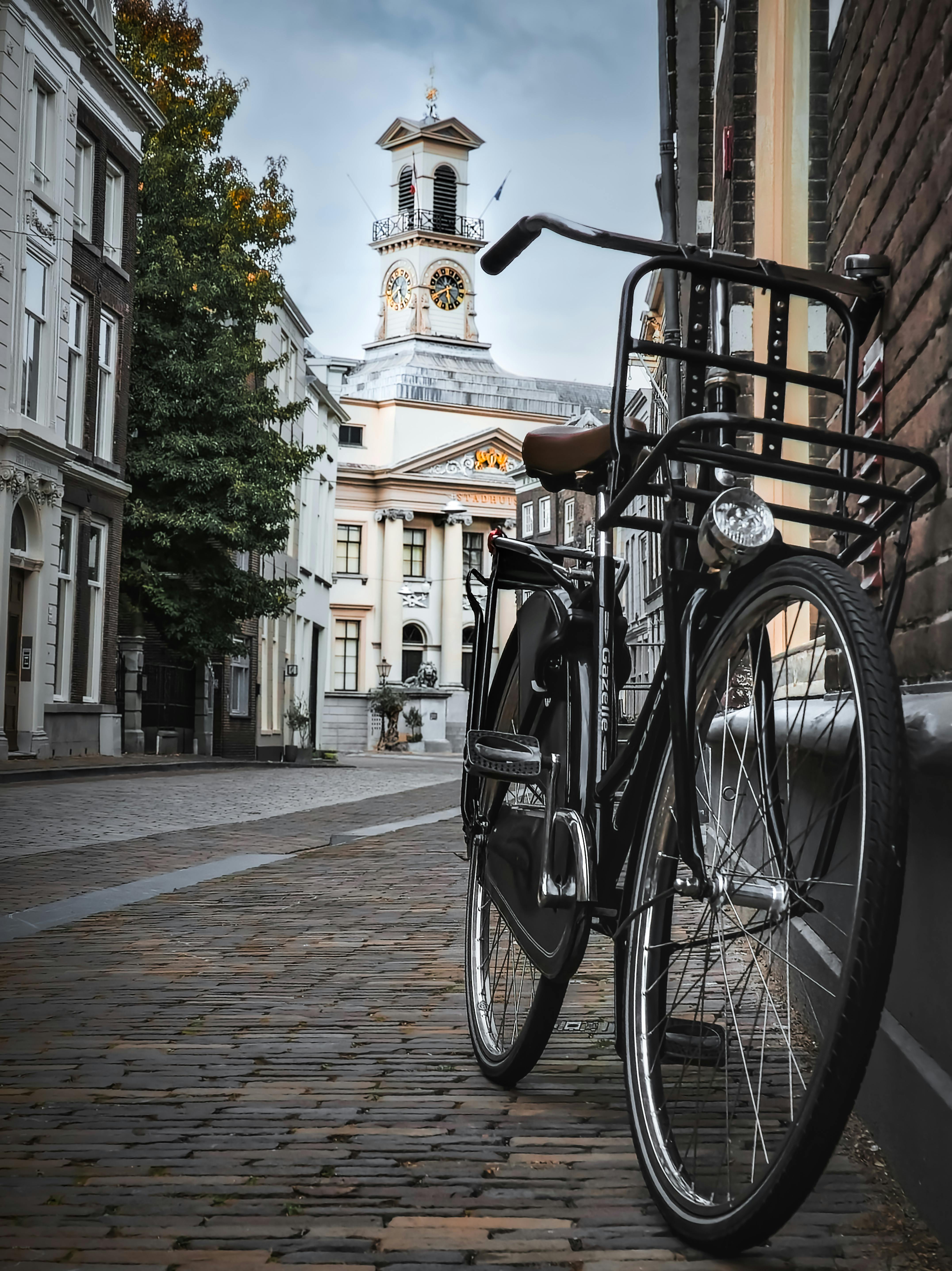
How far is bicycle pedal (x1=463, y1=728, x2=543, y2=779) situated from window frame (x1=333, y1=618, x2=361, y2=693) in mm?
57841

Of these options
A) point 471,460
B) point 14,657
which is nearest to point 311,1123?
point 14,657

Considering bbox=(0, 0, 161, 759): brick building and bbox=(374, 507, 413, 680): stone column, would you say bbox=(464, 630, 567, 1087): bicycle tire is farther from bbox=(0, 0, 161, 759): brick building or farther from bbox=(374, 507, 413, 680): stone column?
bbox=(374, 507, 413, 680): stone column

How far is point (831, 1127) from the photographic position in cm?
155

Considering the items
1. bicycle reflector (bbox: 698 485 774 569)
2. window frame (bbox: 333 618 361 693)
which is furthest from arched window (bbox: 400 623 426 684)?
bicycle reflector (bbox: 698 485 774 569)

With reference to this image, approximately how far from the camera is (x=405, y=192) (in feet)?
266

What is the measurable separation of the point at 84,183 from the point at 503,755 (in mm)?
21891

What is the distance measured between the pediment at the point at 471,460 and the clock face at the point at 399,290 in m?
17.0

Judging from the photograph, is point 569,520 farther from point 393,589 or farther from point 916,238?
point 916,238

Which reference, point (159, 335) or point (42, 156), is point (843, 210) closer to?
point (42, 156)

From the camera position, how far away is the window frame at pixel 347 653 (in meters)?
61.3

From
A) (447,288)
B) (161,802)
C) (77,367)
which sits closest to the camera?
(161,802)

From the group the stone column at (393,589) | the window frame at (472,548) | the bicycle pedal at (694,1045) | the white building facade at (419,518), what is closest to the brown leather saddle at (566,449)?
the bicycle pedal at (694,1045)

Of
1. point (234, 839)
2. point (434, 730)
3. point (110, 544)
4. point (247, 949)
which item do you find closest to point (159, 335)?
point (110, 544)

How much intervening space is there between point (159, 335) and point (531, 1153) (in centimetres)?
2418
